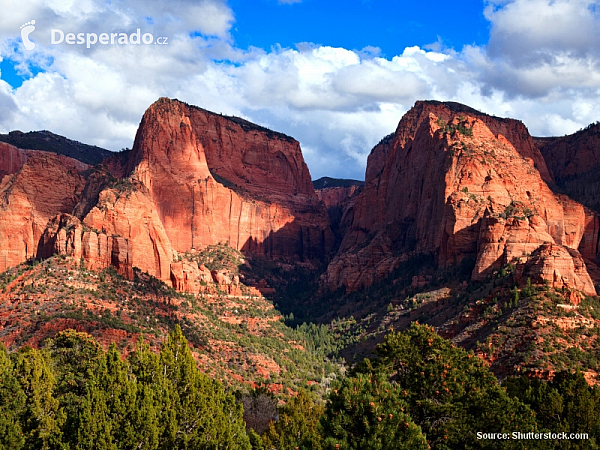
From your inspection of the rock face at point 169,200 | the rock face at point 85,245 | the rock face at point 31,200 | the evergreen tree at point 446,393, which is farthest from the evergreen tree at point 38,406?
the rock face at point 31,200

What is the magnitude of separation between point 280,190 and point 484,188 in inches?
2622

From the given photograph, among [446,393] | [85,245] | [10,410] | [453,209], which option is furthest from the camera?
[453,209]

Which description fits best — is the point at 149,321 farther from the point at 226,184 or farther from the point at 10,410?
the point at 226,184

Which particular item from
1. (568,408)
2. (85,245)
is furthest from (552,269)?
(85,245)

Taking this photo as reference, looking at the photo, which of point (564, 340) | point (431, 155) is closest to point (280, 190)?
point (431, 155)

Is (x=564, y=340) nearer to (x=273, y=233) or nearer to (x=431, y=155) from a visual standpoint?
(x=431, y=155)

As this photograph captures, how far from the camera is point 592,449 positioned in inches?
1983

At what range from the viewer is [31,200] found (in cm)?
12525

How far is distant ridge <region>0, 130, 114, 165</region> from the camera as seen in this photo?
530ft

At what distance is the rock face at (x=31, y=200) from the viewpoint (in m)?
116

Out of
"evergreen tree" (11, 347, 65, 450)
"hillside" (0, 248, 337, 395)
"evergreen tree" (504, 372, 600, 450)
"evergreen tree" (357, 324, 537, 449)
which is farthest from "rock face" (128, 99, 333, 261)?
"evergreen tree" (357, 324, 537, 449)

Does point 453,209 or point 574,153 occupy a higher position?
point 574,153

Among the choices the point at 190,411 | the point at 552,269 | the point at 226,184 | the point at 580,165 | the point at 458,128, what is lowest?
the point at 190,411

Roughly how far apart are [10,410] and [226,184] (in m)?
121
